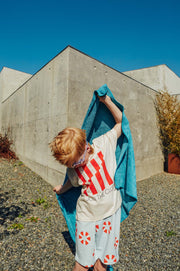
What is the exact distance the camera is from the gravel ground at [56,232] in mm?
2174

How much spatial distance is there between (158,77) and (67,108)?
9.21 meters

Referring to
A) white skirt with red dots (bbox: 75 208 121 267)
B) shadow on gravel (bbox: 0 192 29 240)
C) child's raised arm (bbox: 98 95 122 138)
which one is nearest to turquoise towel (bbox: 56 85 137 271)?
child's raised arm (bbox: 98 95 122 138)

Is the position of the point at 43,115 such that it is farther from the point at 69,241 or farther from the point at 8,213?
the point at 69,241

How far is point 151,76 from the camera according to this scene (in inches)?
449

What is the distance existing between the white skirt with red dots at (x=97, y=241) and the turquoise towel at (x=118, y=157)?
263mm

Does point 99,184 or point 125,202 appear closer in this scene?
point 99,184

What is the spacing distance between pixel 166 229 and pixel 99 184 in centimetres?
231

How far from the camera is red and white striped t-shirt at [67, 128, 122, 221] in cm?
140

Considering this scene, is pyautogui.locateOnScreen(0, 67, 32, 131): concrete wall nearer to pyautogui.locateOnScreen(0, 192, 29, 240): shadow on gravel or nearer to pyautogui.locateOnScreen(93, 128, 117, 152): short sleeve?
pyautogui.locateOnScreen(0, 192, 29, 240): shadow on gravel

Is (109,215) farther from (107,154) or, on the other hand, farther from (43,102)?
(43,102)

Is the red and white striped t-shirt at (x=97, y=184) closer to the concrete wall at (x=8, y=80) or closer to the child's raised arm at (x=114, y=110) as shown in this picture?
the child's raised arm at (x=114, y=110)

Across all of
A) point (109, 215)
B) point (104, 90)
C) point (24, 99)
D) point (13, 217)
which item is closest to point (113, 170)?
point (109, 215)

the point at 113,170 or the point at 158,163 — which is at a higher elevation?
the point at 113,170

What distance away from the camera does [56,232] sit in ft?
9.21
